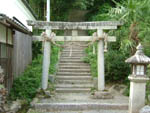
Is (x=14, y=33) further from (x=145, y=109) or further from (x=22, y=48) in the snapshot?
(x=145, y=109)

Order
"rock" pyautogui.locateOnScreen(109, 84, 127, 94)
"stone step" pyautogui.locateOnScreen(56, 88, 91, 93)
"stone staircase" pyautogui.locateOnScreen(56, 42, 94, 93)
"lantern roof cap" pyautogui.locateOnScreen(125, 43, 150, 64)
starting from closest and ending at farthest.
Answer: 1. "lantern roof cap" pyautogui.locateOnScreen(125, 43, 150, 64)
2. "stone step" pyautogui.locateOnScreen(56, 88, 91, 93)
3. "rock" pyautogui.locateOnScreen(109, 84, 127, 94)
4. "stone staircase" pyautogui.locateOnScreen(56, 42, 94, 93)

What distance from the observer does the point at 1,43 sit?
23.1 ft

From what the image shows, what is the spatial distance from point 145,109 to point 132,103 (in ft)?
2.19

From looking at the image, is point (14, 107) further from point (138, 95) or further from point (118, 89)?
point (118, 89)

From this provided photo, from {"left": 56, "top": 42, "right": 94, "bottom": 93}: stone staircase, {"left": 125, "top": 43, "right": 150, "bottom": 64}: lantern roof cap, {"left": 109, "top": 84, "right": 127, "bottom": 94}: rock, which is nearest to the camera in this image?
{"left": 125, "top": 43, "right": 150, "bottom": 64}: lantern roof cap

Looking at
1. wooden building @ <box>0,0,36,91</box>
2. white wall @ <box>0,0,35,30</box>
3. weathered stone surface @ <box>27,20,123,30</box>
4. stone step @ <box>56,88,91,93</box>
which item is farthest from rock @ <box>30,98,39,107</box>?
white wall @ <box>0,0,35,30</box>

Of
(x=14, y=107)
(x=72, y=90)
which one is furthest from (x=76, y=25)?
(x=14, y=107)

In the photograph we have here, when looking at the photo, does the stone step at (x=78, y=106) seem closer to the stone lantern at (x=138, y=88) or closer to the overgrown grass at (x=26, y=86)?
the overgrown grass at (x=26, y=86)

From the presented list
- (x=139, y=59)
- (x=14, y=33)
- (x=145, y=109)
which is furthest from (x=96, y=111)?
(x=14, y=33)

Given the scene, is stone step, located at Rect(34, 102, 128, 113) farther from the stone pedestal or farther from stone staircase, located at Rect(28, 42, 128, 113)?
the stone pedestal

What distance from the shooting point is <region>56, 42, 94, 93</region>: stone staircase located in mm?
10218

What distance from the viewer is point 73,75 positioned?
1173 cm

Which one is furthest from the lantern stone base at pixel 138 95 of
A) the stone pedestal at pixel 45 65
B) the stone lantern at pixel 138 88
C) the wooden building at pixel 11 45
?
the wooden building at pixel 11 45

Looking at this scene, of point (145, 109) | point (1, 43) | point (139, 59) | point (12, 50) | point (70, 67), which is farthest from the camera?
point (70, 67)
